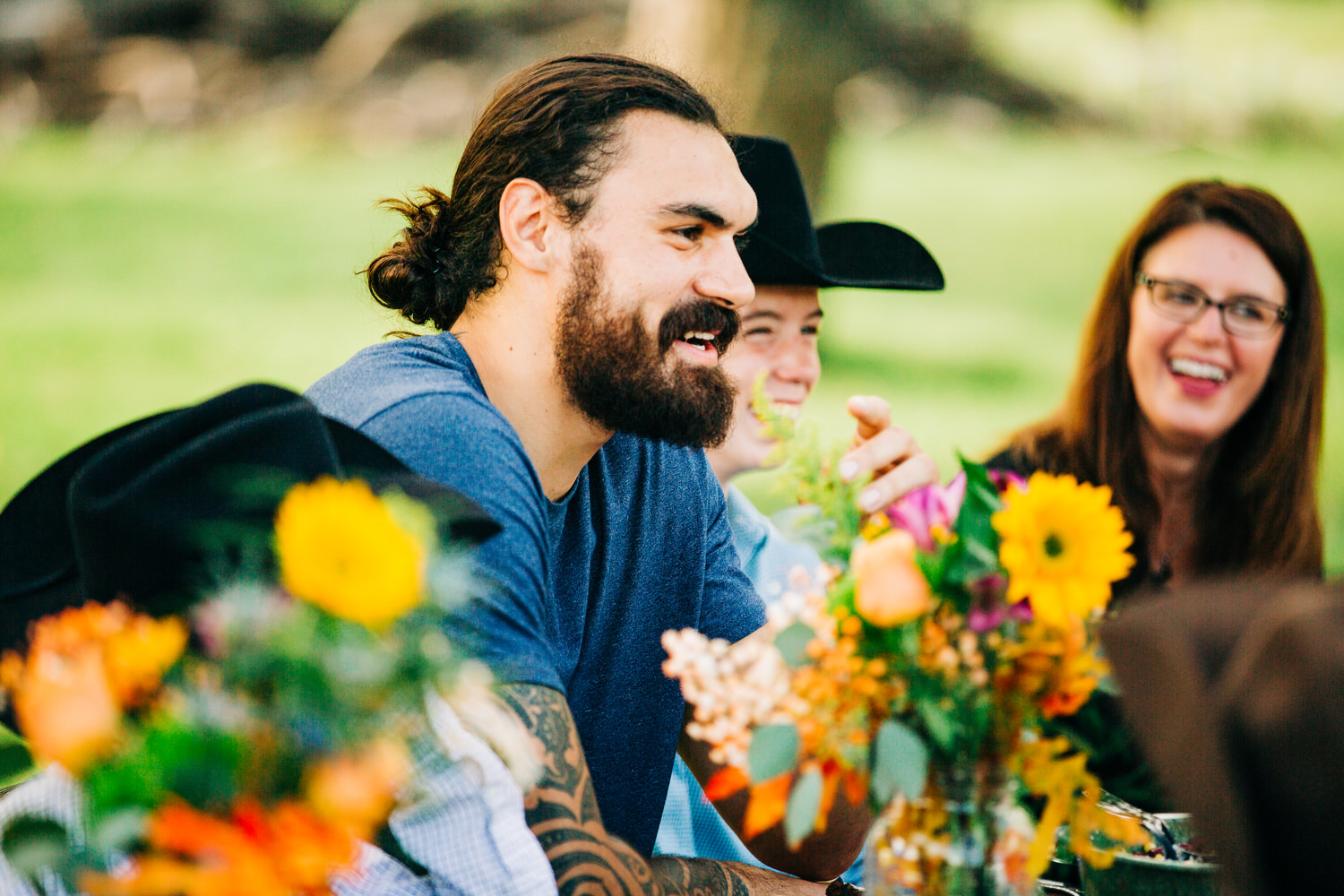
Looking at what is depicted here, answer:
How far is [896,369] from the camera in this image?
10.9 m

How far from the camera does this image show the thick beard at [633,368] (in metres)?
2.04

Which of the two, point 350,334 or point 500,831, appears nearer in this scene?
point 500,831

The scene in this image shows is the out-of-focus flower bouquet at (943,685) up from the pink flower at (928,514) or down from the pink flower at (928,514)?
down

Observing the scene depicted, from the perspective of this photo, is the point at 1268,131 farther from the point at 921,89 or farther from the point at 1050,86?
the point at 921,89

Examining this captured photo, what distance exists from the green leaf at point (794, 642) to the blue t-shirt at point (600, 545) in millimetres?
513

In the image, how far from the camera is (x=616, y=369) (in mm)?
2025

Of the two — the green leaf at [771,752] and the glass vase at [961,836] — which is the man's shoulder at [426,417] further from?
the glass vase at [961,836]

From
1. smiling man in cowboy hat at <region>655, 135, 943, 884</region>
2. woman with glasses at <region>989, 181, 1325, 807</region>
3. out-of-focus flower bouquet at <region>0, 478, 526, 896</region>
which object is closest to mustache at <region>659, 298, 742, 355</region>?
smiling man in cowboy hat at <region>655, 135, 943, 884</region>

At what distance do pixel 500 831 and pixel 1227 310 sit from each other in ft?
8.53

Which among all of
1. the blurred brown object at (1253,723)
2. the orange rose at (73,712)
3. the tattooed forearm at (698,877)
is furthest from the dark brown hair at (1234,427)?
the orange rose at (73,712)

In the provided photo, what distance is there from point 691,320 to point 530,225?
35 centimetres

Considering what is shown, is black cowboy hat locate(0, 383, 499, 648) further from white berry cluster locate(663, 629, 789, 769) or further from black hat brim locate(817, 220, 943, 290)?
black hat brim locate(817, 220, 943, 290)

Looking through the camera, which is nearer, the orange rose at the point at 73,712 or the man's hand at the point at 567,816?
the orange rose at the point at 73,712

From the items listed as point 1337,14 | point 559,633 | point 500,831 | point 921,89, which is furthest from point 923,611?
point 921,89
